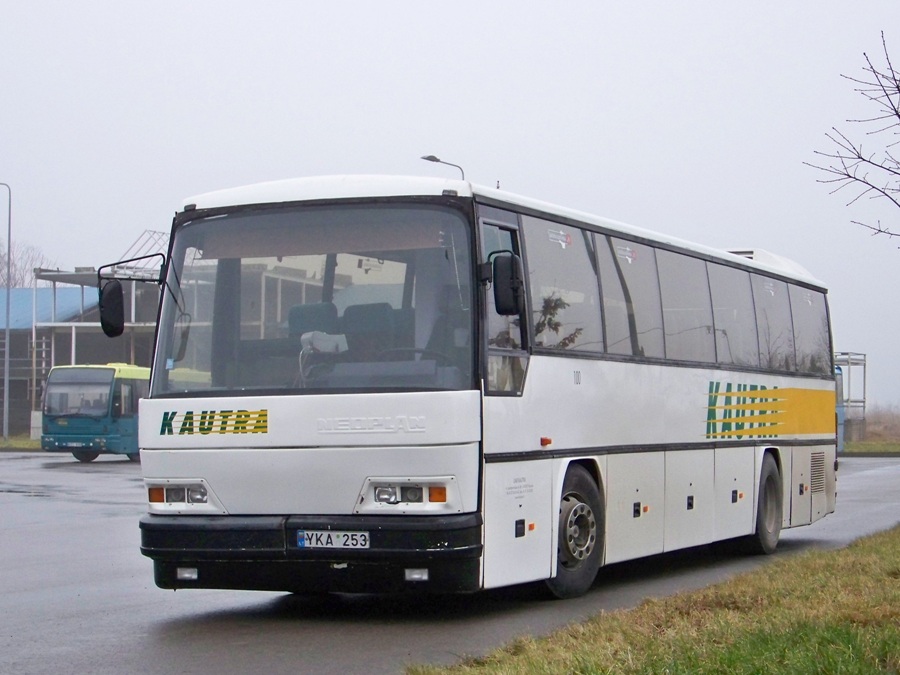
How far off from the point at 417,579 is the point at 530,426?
5.32 ft

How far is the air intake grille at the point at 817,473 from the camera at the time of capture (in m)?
18.0

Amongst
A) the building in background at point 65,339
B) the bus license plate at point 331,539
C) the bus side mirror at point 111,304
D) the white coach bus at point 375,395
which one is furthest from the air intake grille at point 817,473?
the building in background at point 65,339

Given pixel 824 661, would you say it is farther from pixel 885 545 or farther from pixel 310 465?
pixel 885 545

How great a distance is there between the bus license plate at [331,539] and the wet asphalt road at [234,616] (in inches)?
22.3

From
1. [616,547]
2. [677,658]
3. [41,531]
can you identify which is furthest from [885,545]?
[41,531]

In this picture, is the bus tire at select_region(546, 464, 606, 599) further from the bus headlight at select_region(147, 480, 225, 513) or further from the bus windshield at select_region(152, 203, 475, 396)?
the bus headlight at select_region(147, 480, 225, 513)

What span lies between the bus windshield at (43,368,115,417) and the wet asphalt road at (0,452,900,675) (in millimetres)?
26635

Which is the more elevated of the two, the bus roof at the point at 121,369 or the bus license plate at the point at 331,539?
the bus roof at the point at 121,369

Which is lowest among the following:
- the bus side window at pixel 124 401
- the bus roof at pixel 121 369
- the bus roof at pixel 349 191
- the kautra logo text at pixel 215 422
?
the kautra logo text at pixel 215 422

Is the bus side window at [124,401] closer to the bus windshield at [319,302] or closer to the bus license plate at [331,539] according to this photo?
the bus windshield at [319,302]

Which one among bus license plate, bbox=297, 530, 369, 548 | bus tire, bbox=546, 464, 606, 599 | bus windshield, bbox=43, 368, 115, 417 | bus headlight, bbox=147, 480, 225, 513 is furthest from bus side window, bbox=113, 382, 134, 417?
bus license plate, bbox=297, 530, 369, 548

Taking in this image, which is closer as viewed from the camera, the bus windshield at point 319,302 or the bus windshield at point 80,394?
the bus windshield at point 319,302

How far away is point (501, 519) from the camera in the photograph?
1010 cm

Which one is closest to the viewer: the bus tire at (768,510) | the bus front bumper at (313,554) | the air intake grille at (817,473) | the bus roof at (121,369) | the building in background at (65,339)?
the bus front bumper at (313,554)
